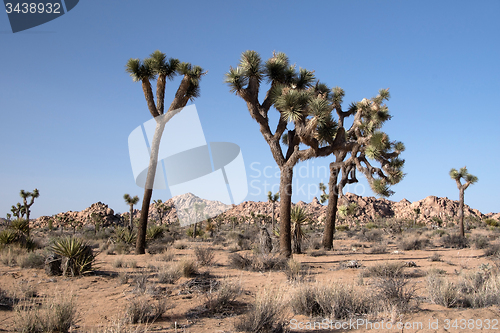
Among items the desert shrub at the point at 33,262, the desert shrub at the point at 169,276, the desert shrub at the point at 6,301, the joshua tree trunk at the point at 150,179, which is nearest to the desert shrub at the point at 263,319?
the desert shrub at the point at 169,276

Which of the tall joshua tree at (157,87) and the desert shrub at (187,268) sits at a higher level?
the tall joshua tree at (157,87)

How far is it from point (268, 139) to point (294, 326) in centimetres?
902

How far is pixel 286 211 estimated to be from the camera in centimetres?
1286

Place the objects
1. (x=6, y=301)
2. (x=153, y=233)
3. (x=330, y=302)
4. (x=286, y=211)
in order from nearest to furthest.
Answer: (x=330, y=302) → (x=6, y=301) → (x=286, y=211) → (x=153, y=233)

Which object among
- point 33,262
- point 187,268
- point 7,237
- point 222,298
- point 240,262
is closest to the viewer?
point 222,298

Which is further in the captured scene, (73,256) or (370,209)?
(370,209)

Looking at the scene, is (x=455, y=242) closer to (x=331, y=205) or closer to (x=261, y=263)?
(x=331, y=205)

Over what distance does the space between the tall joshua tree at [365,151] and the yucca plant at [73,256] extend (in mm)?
10075

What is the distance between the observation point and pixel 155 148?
15797mm

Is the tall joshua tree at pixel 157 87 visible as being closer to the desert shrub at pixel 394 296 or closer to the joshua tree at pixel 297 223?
the joshua tree at pixel 297 223

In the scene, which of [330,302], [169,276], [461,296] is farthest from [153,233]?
[461,296]

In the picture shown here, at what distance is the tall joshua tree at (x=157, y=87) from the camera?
1573cm

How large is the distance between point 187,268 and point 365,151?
8229 millimetres

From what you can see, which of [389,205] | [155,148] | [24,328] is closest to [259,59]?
[155,148]
